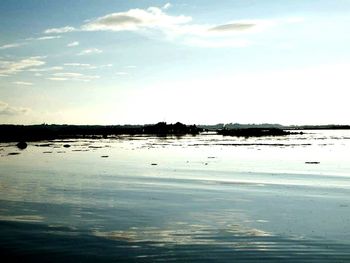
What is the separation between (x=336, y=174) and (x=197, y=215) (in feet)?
56.8

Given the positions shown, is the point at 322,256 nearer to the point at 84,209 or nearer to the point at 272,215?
the point at 272,215

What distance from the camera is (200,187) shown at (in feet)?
79.2

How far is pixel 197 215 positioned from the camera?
16.3m

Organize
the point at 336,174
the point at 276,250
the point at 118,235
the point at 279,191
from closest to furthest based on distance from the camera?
1. the point at 276,250
2. the point at 118,235
3. the point at 279,191
4. the point at 336,174

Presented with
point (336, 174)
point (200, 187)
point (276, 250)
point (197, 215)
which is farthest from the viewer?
point (336, 174)

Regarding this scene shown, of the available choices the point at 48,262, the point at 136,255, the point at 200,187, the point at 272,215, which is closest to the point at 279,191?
the point at 200,187

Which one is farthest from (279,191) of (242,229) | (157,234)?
(157,234)

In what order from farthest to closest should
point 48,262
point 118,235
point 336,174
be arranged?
1. point 336,174
2. point 118,235
3. point 48,262

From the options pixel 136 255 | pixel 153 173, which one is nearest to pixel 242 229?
pixel 136 255

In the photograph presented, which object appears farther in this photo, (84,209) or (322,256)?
(84,209)

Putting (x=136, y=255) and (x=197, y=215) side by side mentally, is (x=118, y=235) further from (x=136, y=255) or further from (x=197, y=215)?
(x=197, y=215)

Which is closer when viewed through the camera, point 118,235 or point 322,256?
point 322,256

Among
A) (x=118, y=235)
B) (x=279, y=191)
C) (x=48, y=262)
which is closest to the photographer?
(x=48, y=262)

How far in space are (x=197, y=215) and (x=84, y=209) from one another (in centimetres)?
452
